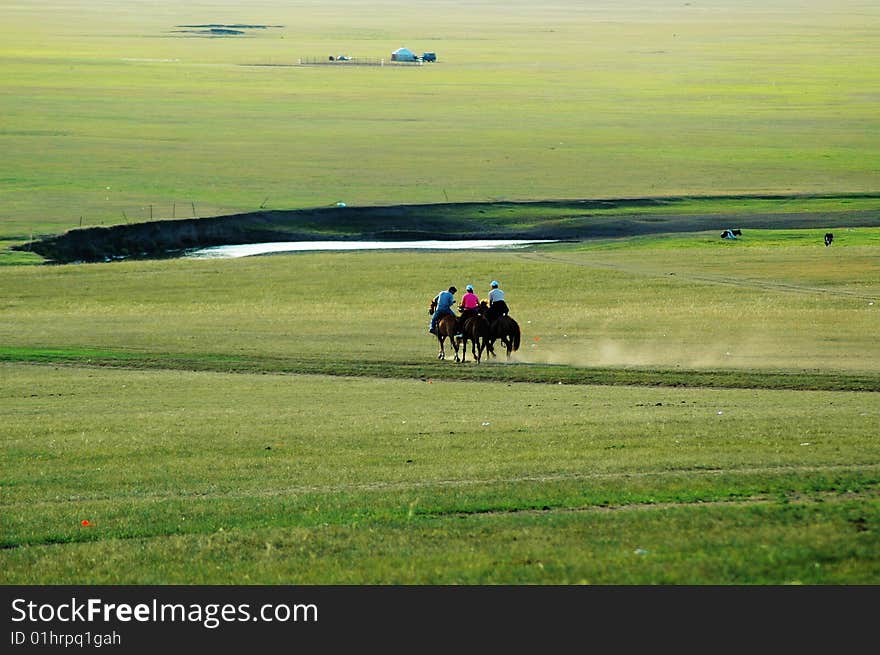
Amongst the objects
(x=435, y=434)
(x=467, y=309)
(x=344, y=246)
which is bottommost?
(x=435, y=434)

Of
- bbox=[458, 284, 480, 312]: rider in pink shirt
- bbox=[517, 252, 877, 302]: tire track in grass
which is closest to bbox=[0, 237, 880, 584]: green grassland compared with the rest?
bbox=[517, 252, 877, 302]: tire track in grass

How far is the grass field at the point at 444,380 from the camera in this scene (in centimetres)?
1354

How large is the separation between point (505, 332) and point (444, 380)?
293cm

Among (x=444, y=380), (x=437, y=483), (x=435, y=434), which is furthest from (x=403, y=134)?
(x=437, y=483)

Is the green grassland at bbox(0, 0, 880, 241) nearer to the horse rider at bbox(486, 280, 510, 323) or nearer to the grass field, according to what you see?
the grass field

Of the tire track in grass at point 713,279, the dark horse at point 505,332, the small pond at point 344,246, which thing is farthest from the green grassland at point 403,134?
the dark horse at point 505,332

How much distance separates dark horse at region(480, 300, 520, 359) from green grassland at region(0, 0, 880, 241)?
3222cm

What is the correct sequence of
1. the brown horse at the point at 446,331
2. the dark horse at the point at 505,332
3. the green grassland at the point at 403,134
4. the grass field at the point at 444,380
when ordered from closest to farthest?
the grass field at the point at 444,380 < the dark horse at the point at 505,332 < the brown horse at the point at 446,331 < the green grassland at the point at 403,134

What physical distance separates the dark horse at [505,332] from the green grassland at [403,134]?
106 ft

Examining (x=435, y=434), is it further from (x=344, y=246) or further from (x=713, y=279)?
(x=344, y=246)

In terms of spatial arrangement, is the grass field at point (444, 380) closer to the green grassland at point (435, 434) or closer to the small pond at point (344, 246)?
the green grassland at point (435, 434)

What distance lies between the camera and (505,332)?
1292 inches

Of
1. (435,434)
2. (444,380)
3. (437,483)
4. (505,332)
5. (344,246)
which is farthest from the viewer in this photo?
(344,246)

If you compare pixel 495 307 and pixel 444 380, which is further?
pixel 495 307
